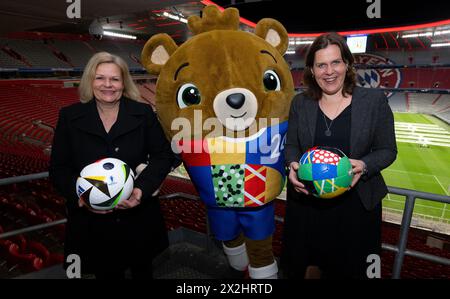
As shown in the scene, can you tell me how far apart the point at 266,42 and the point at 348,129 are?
827 millimetres

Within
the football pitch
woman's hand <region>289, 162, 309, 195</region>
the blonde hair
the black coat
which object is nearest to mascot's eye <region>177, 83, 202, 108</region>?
the black coat

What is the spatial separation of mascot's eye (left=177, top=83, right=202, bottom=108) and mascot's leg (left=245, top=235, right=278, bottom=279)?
1000 millimetres

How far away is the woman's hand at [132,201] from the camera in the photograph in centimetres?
173

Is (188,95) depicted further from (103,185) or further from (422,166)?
(422,166)

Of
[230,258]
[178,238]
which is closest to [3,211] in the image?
[178,238]

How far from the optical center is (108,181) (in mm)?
1625

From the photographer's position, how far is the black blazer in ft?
5.53

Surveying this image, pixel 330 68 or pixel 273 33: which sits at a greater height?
pixel 273 33

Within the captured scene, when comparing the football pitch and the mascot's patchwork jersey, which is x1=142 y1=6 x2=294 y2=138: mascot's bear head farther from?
the football pitch

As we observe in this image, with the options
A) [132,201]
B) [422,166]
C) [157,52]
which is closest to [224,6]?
[422,166]

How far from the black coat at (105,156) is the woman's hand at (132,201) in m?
0.03

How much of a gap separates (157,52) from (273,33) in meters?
0.82

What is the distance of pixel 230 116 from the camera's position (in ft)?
6.33

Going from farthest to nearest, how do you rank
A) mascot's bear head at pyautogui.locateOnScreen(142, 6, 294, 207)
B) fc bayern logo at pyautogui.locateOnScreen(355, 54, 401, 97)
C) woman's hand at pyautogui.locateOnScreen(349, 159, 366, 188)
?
fc bayern logo at pyautogui.locateOnScreen(355, 54, 401, 97)
mascot's bear head at pyautogui.locateOnScreen(142, 6, 294, 207)
woman's hand at pyautogui.locateOnScreen(349, 159, 366, 188)
